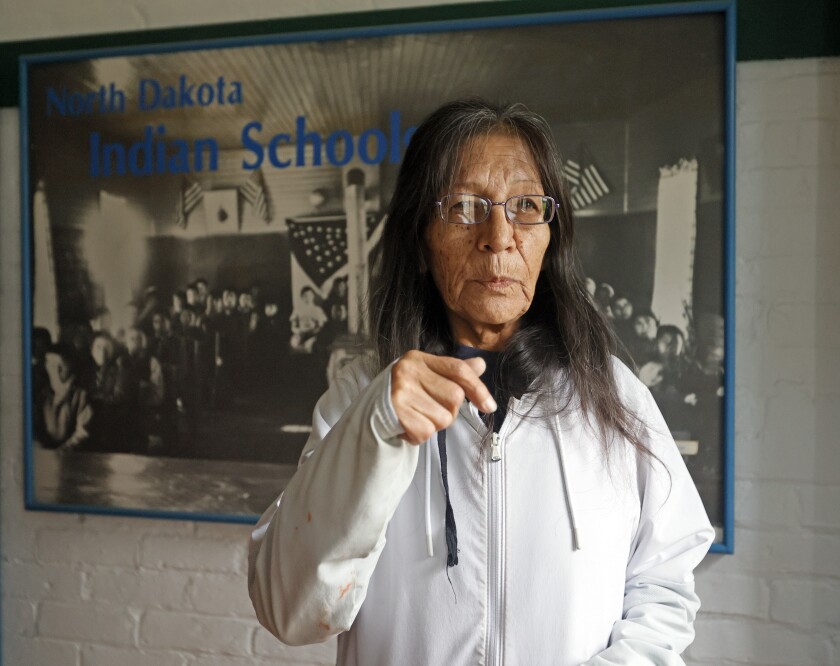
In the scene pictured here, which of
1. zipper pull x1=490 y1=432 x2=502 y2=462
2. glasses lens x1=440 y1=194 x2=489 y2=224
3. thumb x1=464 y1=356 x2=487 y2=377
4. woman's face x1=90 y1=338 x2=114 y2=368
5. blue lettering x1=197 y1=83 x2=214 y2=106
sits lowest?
zipper pull x1=490 y1=432 x2=502 y2=462

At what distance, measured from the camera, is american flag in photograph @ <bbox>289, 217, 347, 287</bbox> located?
1649 millimetres

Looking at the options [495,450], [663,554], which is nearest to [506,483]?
[495,450]

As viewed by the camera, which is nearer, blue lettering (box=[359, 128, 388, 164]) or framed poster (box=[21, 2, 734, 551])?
framed poster (box=[21, 2, 734, 551])

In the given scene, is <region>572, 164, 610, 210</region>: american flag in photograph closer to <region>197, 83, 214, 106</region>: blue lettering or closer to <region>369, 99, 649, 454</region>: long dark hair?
<region>369, 99, 649, 454</region>: long dark hair

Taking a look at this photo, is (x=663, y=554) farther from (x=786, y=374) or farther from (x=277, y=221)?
(x=277, y=221)

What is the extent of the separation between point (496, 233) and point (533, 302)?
20 cm

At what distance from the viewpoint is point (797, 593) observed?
59.0 inches

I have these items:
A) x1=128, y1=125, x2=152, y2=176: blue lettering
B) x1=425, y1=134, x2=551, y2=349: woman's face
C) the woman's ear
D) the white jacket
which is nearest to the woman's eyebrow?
x1=425, y1=134, x2=551, y2=349: woman's face

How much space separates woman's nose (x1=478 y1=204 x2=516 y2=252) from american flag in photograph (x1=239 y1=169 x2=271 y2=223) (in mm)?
841

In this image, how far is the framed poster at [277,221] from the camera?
1500 mm

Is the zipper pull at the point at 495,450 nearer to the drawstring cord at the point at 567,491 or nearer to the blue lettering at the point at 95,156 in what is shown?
the drawstring cord at the point at 567,491

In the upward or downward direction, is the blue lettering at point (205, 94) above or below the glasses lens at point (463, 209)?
above

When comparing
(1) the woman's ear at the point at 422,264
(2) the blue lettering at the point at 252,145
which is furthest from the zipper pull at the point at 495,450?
(2) the blue lettering at the point at 252,145

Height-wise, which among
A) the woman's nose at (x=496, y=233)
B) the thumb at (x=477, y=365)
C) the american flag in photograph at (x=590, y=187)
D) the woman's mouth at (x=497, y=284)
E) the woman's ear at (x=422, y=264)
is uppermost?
the american flag in photograph at (x=590, y=187)
